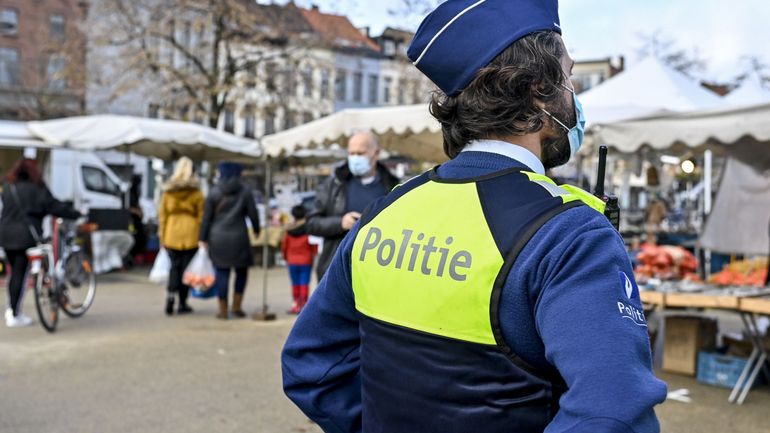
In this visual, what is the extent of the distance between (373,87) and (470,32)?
208 ft

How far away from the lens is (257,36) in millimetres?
22672

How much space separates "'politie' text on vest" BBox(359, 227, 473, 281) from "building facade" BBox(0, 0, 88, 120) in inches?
1400

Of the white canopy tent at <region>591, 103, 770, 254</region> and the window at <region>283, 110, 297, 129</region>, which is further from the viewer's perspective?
the window at <region>283, 110, 297, 129</region>

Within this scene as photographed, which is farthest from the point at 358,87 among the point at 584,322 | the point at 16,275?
the point at 584,322

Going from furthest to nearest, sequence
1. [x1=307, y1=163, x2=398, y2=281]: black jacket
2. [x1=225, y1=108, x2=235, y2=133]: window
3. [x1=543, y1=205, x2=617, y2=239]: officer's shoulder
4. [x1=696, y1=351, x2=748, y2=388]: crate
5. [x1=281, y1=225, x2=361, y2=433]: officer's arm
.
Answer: [x1=225, y1=108, x2=235, y2=133]: window → [x1=696, y1=351, x2=748, y2=388]: crate → [x1=307, y1=163, x2=398, y2=281]: black jacket → [x1=281, y1=225, x2=361, y2=433]: officer's arm → [x1=543, y1=205, x2=617, y2=239]: officer's shoulder

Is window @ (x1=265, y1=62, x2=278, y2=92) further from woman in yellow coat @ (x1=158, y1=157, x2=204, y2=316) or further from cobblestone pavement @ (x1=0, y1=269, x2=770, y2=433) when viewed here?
cobblestone pavement @ (x1=0, y1=269, x2=770, y2=433)

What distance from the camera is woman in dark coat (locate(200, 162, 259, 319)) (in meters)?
9.79

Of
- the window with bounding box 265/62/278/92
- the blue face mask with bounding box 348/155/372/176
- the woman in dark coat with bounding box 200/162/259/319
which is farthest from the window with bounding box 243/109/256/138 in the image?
the blue face mask with bounding box 348/155/372/176

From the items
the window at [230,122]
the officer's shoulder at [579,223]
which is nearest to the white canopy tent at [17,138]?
the officer's shoulder at [579,223]

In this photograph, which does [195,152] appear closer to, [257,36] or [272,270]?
[272,270]

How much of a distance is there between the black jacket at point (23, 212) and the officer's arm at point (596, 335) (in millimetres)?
8509

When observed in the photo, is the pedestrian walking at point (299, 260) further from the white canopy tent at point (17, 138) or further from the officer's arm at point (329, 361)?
the officer's arm at point (329, 361)

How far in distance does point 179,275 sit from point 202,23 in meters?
12.5

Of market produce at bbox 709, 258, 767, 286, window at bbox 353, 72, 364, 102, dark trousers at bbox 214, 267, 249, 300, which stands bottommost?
dark trousers at bbox 214, 267, 249, 300
